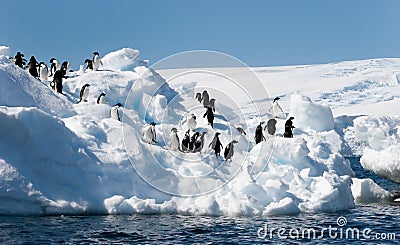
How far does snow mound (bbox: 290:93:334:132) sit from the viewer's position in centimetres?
3016

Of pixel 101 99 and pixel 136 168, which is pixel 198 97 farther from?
pixel 136 168

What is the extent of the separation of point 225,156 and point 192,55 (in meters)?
5.37

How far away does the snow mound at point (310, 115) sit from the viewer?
1187 inches

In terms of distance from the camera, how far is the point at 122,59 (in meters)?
29.0

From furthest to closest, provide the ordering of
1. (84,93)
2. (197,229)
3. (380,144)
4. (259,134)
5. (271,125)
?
(380,144), (271,125), (84,93), (259,134), (197,229)

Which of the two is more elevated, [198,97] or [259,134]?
[198,97]

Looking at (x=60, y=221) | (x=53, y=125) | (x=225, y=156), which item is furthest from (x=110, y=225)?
(x=225, y=156)

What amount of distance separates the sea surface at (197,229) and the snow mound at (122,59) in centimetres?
1821

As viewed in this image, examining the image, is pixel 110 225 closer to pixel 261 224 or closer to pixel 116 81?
pixel 261 224

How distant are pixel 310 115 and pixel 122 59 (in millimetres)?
11388

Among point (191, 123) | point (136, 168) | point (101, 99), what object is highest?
point (101, 99)

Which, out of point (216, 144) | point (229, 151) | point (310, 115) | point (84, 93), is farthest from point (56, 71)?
point (310, 115)

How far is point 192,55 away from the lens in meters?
11.6

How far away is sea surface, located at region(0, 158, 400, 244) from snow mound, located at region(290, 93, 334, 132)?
58.7 ft
